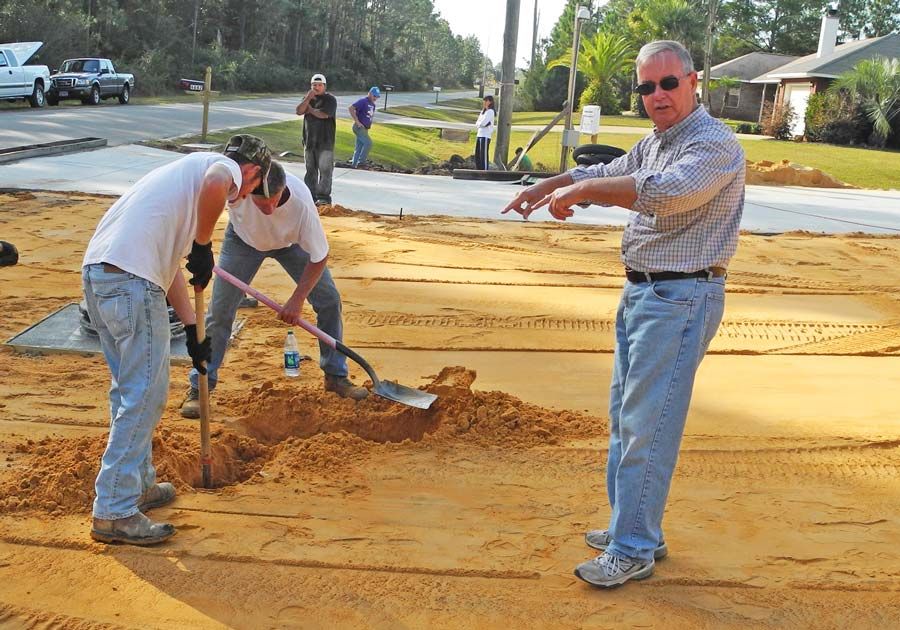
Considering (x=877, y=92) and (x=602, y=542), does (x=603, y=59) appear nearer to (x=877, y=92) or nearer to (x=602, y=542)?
(x=877, y=92)

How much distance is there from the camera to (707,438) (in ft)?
18.2

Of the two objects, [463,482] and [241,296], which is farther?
[241,296]

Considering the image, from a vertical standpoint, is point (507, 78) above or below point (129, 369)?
above

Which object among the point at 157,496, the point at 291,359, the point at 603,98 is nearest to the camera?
the point at 157,496

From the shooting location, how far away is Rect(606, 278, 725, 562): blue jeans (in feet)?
11.8

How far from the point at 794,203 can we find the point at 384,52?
75.4 meters

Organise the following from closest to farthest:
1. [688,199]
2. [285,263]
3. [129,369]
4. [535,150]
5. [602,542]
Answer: [688,199] → [129,369] → [602,542] → [285,263] → [535,150]

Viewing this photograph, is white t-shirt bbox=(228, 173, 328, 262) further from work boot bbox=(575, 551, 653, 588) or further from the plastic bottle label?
work boot bbox=(575, 551, 653, 588)

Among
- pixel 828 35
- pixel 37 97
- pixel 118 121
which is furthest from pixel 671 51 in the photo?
pixel 828 35

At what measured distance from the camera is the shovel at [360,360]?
216 inches

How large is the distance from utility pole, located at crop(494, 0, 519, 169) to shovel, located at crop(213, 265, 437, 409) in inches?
646

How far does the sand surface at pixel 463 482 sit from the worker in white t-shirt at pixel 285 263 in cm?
23

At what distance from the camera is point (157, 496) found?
435 centimetres

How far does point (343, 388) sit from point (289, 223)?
121cm
